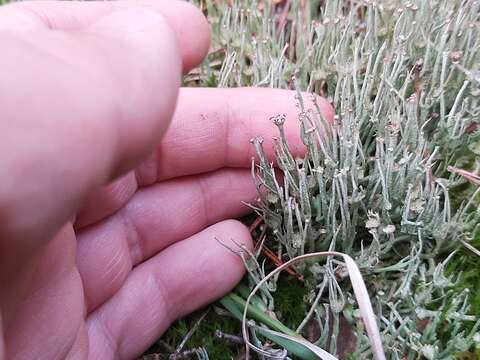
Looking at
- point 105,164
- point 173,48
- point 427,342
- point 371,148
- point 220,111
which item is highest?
point 173,48

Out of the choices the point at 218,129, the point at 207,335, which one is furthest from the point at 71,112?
the point at 207,335

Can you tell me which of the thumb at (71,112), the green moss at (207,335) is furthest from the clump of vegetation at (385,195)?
the thumb at (71,112)

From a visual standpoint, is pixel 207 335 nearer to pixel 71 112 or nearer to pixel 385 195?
pixel 385 195

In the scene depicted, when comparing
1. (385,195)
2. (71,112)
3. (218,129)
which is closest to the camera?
(71,112)

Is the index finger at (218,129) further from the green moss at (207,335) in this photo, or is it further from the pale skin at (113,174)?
the green moss at (207,335)

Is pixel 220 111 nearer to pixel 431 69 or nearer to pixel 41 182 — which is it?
pixel 431 69

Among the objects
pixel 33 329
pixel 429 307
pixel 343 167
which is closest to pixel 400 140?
pixel 343 167
